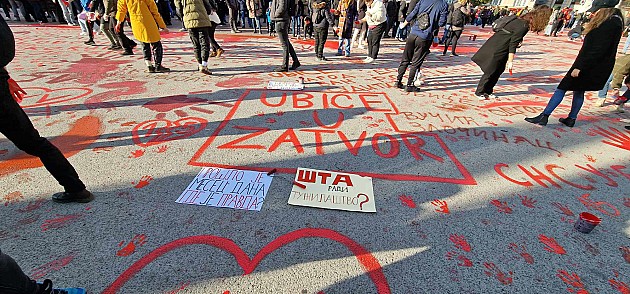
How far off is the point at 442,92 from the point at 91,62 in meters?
7.83

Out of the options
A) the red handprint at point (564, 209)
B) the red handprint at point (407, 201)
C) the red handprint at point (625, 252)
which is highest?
the red handprint at point (407, 201)

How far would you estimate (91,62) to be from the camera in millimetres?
5918

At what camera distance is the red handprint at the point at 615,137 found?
3666mm

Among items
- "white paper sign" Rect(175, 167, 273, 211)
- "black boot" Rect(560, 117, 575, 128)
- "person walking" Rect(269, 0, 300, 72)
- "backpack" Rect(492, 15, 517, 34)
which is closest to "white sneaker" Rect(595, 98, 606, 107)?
"black boot" Rect(560, 117, 575, 128)

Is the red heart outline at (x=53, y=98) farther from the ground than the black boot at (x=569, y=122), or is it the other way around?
the red heart outline at (x=53, y=98)

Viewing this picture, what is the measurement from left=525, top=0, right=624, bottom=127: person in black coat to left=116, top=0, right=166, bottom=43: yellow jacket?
668 centimetres

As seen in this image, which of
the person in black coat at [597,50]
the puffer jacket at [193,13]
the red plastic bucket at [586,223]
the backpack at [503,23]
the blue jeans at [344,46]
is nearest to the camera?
the red plastic bucket at [586,223]

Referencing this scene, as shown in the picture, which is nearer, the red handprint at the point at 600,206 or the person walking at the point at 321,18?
the red handprint at the point at 600,206

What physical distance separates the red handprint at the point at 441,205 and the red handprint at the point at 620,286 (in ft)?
3.30

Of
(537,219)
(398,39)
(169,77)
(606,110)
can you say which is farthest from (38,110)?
(398,39)

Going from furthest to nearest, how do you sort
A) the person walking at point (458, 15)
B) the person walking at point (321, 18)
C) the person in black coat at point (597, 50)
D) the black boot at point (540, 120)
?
the person walking at point (458, 15), the person walking at point (321, 18), the black boot at point (540, 120), the person in black coat at point (597, 50)

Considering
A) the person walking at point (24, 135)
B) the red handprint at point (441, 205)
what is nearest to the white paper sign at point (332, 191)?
the red handprint at point (441, 205)

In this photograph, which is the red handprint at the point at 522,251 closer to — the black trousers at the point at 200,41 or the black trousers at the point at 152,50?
the black trousers at the point at 200,41

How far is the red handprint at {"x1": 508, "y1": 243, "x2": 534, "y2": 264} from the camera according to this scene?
1806 millimetres
